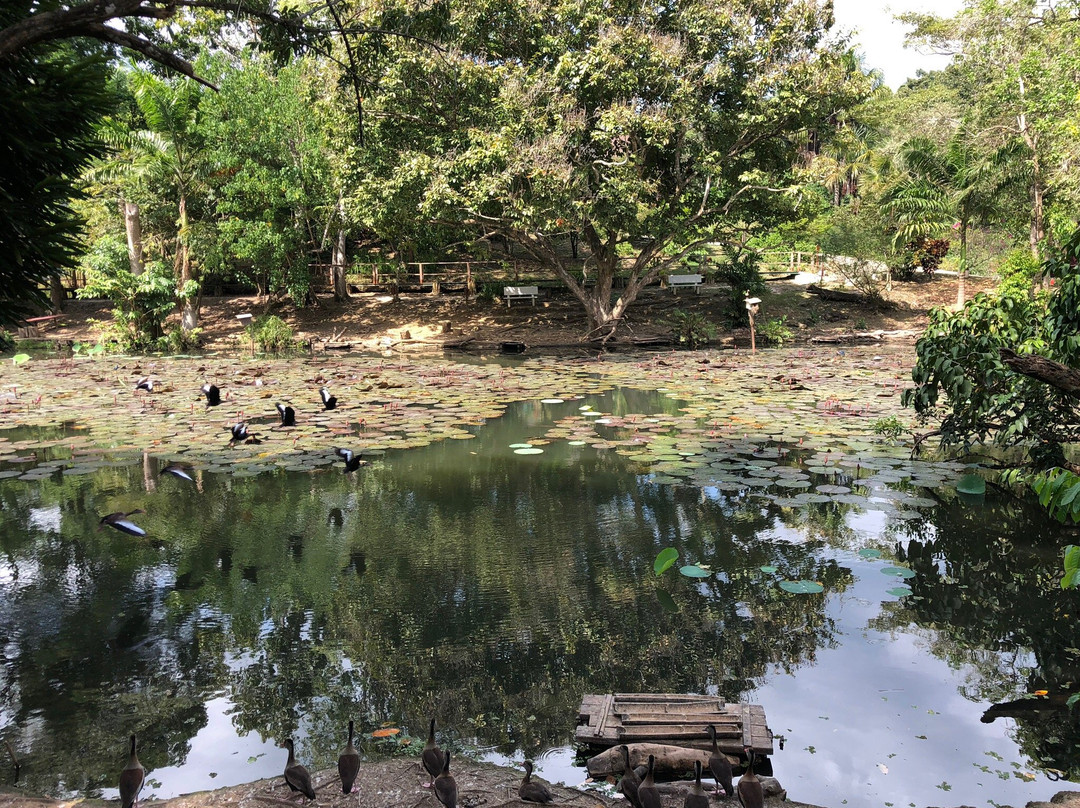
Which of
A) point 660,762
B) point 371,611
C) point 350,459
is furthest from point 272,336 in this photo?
point 660,762

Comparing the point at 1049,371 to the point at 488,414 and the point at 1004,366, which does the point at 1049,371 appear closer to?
the point at 1004,366

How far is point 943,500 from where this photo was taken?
707cm

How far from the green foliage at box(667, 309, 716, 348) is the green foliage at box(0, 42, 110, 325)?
15799mm

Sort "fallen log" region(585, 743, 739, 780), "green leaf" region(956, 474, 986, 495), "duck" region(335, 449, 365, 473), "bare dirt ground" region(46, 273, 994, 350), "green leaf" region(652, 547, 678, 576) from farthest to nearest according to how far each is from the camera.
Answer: "bare dirt ground" region(46, 273, 994, 350) → "duck" region(335, 449, 365, 473) → "green leaf" region(956, 474, 986, 495) → "green leaf" region(652, 547, 678, 576) → "fallen log" region(585, 743, 739, 780)

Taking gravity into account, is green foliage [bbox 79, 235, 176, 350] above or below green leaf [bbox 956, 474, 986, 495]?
above

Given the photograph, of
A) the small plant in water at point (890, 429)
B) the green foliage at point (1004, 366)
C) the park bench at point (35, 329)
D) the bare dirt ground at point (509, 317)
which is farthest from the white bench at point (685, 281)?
the park bench at point (35, 329)

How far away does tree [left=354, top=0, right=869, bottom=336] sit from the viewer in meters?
16.0

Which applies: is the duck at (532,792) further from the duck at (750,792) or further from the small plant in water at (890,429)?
the small plant in water at (890,429)

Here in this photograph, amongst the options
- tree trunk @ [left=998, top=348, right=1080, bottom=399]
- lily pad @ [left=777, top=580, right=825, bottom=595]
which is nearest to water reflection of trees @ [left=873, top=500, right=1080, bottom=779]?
lily pad @ [left=777, top=580, right=825, bottom=595]

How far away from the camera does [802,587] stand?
509cm

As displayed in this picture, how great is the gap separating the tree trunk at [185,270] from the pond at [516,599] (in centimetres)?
1076

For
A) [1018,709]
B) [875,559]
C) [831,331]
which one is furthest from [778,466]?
[831,331]

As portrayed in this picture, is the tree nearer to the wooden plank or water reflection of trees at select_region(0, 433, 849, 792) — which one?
water reflection of trees at select_region(0, 433, 849, 792)

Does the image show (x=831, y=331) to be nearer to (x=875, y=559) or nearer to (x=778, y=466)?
(x=778, y=466)
